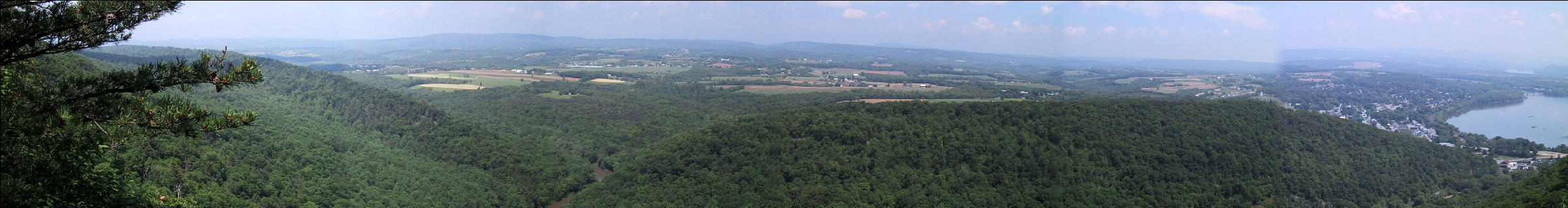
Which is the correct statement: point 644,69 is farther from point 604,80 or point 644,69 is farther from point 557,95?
point 557,95

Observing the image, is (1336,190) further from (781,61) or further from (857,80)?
(781,61)

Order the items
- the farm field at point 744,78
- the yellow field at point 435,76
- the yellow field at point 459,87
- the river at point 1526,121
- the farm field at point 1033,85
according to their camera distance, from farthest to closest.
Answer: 1. the farm field at point 744,78
2. the yellow field at point 435,76
3. the farm field at point 1033,85
4. the yellow field at point 459,87
5. the river at point 1526,121

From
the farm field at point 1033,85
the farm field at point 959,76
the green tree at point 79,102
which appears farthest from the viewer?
the farm field at point 959,76

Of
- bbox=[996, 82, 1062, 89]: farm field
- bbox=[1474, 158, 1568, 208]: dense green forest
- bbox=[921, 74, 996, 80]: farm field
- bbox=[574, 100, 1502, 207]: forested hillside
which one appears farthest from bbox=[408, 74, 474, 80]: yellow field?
bbox=[1474, 158, 1568, 208]: dense green forest

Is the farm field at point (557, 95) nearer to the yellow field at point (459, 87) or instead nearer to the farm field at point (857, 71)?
the yellow field at point (459, 87)

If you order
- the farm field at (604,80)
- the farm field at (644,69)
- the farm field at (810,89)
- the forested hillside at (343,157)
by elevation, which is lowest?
the forested hillside at (343,157)

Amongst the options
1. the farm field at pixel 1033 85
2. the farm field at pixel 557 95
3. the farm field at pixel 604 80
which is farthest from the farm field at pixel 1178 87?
the farm field at pixel 604 80

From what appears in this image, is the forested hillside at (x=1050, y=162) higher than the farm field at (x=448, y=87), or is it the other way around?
the farm field at (x=448, y=87)

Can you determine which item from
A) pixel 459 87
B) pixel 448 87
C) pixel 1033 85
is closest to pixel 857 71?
pixel 1033 85
